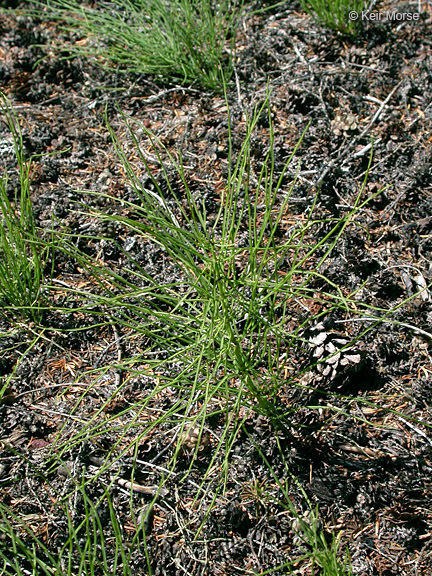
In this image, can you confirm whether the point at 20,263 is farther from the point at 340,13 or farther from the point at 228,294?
the point at 340,13

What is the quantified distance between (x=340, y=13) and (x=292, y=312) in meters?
1.49

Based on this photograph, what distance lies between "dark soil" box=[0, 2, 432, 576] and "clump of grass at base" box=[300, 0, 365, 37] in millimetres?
62

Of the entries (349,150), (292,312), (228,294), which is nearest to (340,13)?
(349,150)

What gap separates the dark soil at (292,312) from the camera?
165 cm

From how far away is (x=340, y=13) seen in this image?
2.62 meters

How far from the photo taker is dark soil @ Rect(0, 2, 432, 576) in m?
1.65

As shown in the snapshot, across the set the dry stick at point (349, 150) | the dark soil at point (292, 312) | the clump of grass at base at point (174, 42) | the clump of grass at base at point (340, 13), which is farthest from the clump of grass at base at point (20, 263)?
the clump of grass at base at point (340, 13)

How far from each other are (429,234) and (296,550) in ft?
4.04

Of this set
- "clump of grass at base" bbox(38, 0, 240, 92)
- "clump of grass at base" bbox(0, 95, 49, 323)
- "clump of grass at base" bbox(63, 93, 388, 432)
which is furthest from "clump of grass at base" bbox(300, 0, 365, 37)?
"clump of grass at base" bbox(0, 95, 49, 323)

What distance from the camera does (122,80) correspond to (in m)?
2.79

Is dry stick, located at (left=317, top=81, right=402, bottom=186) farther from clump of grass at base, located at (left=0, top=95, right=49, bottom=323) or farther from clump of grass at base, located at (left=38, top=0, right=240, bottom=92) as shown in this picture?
clump of grass at base, located at (left=0, top=95, right=49, bottom=323)

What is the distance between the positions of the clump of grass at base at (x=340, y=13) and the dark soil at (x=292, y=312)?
6 centimetres

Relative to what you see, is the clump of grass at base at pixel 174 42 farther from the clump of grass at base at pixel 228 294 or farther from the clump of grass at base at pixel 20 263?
the clump of grass at base at pixel 20 263

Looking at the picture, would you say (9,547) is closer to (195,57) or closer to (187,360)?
(187,360)
